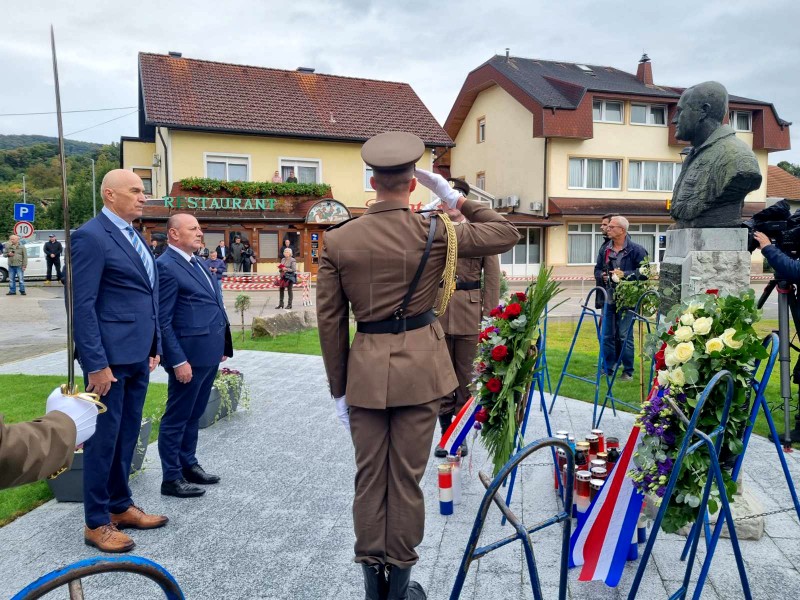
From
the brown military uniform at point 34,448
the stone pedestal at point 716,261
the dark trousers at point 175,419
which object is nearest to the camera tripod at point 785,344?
the stone pedestal at point 716,261

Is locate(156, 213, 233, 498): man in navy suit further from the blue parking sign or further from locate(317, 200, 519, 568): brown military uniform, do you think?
the blue parking sign

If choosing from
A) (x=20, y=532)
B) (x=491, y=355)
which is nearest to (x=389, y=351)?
(x=491, y=355)

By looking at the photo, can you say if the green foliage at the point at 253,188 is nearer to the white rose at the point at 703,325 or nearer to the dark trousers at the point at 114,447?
the dark trousers at the point at 114,447

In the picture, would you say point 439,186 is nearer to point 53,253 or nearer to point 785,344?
point 785,344

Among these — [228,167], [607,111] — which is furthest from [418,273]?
[607,111]

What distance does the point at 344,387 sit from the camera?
10.7 ft

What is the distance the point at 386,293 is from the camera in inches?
120

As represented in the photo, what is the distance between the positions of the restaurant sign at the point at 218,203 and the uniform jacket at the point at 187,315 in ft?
71.3

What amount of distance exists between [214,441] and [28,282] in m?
25.7

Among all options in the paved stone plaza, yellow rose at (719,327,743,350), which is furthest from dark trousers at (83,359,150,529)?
yellow rose at (719,327,743,350)

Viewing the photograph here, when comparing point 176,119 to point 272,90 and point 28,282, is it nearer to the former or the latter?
point 272,90

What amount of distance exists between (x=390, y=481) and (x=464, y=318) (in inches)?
97.6

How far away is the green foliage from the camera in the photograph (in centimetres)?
2546

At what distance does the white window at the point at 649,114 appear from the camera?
3045 centimetres
